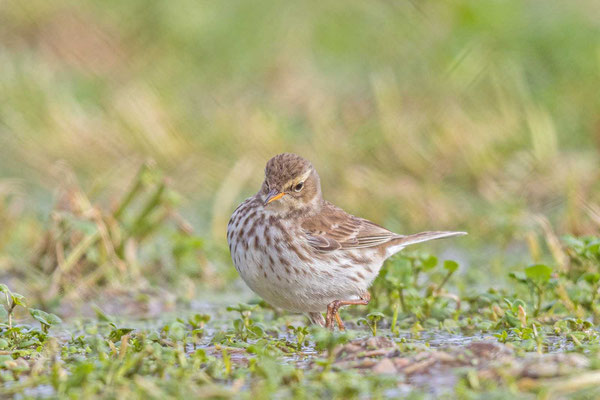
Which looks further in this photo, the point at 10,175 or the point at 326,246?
the point at 10,175

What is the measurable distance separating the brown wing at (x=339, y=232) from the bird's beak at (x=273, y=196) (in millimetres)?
251

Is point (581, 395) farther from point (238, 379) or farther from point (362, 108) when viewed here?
point (362, 108)

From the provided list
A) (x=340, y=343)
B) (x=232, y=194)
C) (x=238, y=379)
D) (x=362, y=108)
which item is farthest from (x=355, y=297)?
(x=362, y=108)

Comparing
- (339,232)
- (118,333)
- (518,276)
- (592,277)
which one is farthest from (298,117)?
(118,333)

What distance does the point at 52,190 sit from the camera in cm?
1105

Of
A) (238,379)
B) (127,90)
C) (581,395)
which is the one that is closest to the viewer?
(581,395)

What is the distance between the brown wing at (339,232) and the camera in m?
6.78

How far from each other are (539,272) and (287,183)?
1.74 m

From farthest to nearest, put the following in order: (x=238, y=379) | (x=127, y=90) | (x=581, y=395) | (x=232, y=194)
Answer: (x=127, y=90) → (x=232, y=194) → (x=238, y=379) → (x=581, y=395)

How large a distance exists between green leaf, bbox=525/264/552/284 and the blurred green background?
4.49ft

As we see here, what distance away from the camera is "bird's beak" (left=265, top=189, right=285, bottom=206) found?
22.0 feet

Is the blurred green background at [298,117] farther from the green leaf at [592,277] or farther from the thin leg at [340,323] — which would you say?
the thin leg at [340,323]

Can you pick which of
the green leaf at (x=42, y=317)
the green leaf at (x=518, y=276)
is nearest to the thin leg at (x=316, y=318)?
the green leaf at (x=518, y=276)

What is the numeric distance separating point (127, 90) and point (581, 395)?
29.6ft
